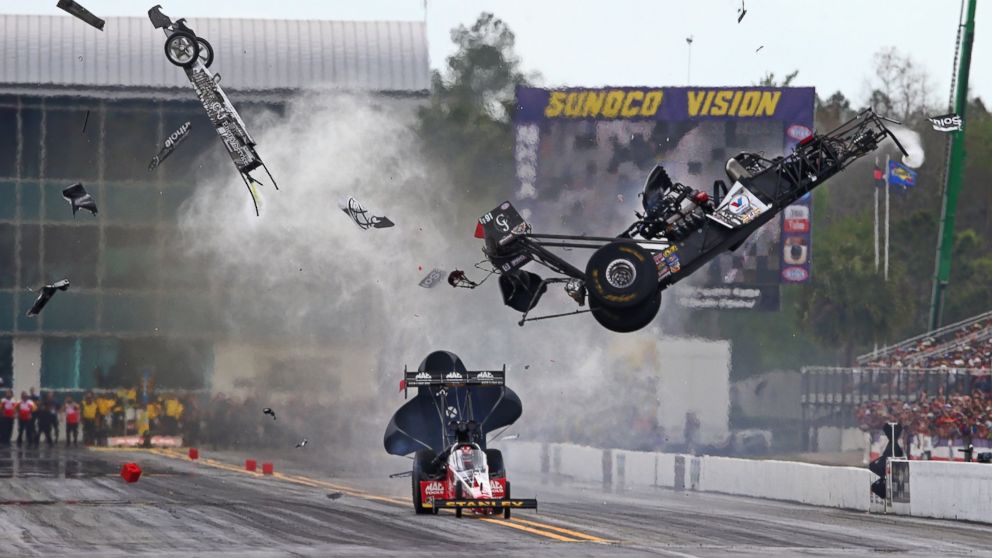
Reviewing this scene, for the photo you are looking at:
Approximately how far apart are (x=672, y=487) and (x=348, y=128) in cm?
1978

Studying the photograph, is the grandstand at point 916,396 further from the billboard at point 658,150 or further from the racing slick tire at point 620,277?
the racing slick tire at point 620,277

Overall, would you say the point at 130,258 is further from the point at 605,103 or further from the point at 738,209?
the point at 738,209

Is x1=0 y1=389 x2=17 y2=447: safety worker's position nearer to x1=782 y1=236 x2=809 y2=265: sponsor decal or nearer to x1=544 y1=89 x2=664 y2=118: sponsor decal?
x1=544 y1=89 x2=664 y2=118: sponsor decal

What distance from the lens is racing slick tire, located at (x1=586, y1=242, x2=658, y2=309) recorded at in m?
27.6

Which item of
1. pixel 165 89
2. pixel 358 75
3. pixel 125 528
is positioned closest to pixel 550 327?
pixel 358 75

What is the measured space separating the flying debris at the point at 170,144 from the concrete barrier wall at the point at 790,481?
81.3ft

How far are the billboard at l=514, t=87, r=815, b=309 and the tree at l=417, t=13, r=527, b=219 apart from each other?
620 cm

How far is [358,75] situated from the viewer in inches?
2359

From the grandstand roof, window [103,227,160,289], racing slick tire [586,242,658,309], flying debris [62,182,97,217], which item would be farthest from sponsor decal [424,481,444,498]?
window [103,227,160,289]

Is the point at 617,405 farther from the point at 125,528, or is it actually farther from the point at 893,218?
the point at 893,218

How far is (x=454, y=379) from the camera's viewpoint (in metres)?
28.3

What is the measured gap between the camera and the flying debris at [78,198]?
4591 cm

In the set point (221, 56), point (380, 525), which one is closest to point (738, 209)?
point (380, 525)

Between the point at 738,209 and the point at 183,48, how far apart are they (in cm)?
1874
